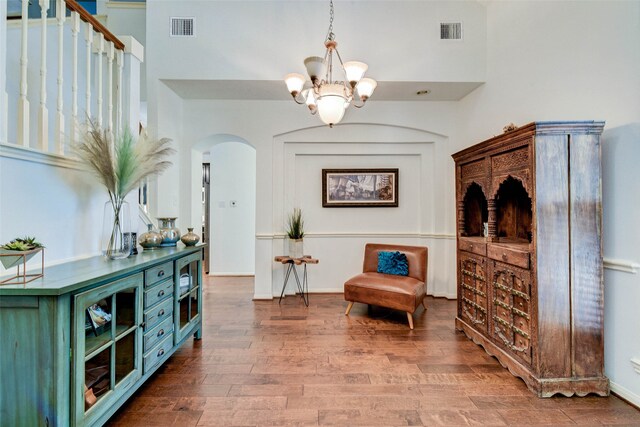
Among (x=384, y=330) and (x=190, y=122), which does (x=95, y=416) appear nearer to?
(x=384, y=330)

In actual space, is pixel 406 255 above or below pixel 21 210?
below

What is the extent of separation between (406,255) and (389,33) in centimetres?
277

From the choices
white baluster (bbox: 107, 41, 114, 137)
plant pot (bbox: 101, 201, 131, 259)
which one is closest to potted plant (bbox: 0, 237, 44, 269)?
plant pot (bbox: 101, 201, 131, 259)

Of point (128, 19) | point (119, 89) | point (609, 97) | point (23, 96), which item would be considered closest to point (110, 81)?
point (119, 89)

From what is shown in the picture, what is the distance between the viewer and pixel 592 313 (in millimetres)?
2004

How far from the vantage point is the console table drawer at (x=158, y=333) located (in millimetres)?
1969

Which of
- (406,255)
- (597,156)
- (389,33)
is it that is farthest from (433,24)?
(406,255)

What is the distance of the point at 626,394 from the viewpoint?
76.7 inches

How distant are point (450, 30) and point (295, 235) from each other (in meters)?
3.29

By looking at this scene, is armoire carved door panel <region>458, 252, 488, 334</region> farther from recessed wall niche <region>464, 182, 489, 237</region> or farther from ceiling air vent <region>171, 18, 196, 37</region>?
ceiling air vent <region>171, 18, 196, 37</region>

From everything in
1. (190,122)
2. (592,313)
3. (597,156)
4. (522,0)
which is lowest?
(592,313)

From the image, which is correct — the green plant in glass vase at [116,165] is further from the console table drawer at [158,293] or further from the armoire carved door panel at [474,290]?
the armoire carved door panel at [474,290]

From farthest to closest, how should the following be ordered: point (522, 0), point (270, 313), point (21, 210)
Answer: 1. point (270, 313)
2. point (522, 0)
3. point (21, 210)

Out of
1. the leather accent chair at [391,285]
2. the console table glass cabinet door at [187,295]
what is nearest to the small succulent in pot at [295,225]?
the leather accent chair at [391,285]
